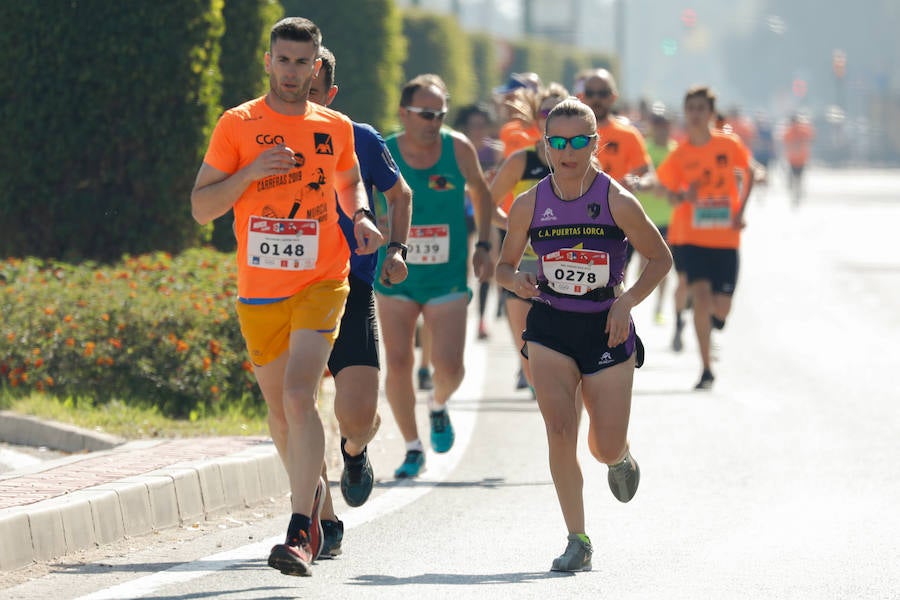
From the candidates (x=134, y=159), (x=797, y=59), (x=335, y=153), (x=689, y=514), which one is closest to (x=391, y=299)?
(x=689, y=514)

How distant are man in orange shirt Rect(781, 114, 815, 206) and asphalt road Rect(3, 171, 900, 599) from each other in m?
24.7

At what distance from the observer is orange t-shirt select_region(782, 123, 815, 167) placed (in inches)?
1575

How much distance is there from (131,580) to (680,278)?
9618 mm

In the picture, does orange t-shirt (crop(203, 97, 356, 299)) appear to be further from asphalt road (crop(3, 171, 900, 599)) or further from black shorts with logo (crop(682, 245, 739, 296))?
black shorts with logo (crop(682, 245, 739, 296))

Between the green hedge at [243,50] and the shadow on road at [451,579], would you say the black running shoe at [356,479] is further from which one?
the green hedge at [243,50]

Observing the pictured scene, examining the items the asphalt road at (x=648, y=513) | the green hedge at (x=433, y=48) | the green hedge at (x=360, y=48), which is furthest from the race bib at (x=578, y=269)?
the green hedge at (x=433, y=48)

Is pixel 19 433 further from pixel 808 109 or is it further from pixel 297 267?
pixel 808 109

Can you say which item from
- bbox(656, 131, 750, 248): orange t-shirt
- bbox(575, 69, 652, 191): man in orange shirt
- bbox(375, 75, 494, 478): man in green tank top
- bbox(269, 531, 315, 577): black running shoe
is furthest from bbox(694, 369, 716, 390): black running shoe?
bbox(269, 531, 315, 577): black running shoe

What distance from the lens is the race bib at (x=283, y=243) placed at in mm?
6895

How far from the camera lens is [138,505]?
794 cm

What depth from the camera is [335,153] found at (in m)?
7.03

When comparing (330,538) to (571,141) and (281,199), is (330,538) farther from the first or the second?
(571,141)

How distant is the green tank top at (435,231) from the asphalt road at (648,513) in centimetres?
97

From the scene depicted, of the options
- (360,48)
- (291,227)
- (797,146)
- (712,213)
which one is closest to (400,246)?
(291,227)
